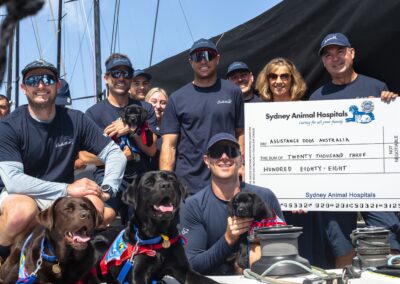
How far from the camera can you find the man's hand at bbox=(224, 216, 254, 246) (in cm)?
361

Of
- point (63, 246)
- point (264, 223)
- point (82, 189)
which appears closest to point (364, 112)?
point (264, 223)

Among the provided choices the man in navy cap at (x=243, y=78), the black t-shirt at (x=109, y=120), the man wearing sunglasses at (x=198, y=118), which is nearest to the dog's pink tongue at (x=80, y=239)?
the man wearing sunglasses at (x=198, y=118)

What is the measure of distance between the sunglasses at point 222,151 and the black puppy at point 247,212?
39 cm

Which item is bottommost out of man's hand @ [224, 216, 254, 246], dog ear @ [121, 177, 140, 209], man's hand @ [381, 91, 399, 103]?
man's hand @ [224, 216, 254, 246]

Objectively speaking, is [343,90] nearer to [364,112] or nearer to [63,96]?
[364,112]

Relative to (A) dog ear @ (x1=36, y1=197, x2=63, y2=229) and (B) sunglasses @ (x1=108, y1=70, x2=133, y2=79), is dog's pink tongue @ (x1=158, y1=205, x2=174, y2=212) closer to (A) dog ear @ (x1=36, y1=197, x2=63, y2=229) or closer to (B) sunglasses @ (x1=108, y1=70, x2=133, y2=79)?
(A) dog ear @ (x1=36, y1=197, x2=63, y2=229)

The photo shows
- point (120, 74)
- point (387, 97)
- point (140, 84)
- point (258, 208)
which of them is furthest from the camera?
point (140, 84)

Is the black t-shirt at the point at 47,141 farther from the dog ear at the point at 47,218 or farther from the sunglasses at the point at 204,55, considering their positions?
the sunglasses at the point at 204,55

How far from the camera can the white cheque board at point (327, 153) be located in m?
4.72

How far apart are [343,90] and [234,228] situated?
1.99 metres

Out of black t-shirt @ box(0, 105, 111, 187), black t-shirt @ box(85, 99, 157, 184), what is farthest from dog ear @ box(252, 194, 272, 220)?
black t-shirt @ box(85, 99, 157, 184)

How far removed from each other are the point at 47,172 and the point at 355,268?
223cm

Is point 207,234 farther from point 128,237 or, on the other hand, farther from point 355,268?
point 355,268

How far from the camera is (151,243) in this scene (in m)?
3.18
